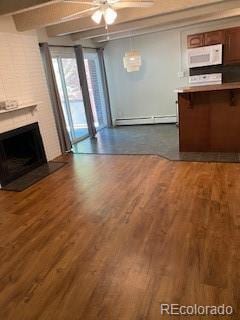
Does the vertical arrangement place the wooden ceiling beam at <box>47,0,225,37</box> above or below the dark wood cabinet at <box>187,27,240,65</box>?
above

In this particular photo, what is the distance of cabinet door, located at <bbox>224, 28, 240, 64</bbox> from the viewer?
220 inches

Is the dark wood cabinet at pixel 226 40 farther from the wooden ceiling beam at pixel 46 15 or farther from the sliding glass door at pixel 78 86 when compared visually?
the wooden ceiling beam at pixel 46 15

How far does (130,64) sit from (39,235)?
429cm

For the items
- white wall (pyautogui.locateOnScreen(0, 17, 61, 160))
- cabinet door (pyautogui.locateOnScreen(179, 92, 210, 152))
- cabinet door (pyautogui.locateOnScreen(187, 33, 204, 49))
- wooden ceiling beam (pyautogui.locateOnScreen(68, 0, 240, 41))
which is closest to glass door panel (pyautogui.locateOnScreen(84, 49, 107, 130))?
wooden ceiling beam (pyautogui.locateOnScreen(68, 0, 240, 41))

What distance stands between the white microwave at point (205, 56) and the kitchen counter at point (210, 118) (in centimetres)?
157

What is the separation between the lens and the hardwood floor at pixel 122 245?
181 cm

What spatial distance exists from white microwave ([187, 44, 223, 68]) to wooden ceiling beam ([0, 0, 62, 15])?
3850mm

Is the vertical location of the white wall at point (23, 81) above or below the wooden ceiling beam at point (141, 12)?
below

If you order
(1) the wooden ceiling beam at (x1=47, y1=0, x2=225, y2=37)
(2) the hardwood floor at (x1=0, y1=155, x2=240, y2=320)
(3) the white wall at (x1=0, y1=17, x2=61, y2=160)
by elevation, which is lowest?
(2) the hardwood floor at (x1=0, y1=155, x2=240, y2=320)

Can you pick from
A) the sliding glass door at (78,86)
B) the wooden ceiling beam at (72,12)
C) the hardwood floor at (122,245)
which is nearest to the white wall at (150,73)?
the sliding glass door at (78,86)

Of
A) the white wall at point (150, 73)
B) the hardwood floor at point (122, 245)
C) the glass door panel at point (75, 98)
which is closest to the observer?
the hardwood floor at point (122, 245)

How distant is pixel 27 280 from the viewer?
2082mm

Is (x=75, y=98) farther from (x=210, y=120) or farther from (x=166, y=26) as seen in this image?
(x=210, y=120)

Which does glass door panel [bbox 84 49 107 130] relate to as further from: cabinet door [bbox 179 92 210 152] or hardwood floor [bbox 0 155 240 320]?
hardwood floor [bbox 0 155 240 320]
